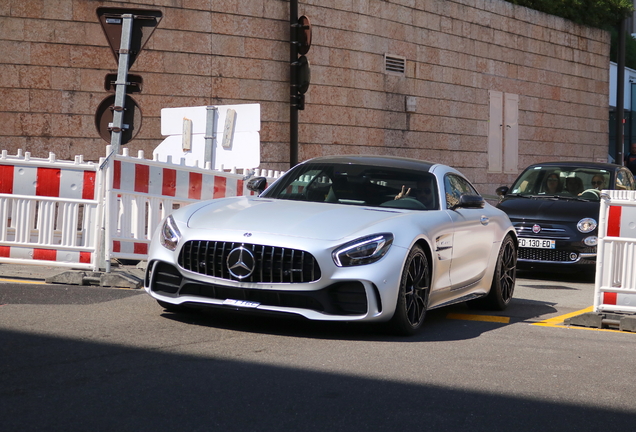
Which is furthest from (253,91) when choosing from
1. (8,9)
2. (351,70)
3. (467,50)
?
(467,50)

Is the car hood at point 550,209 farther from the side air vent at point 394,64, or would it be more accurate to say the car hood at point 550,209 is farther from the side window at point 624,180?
the side air vent at point 394,64

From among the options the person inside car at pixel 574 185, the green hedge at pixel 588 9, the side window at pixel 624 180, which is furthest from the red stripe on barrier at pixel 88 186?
the green hedge at pixel 588 9

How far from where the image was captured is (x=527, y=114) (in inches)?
1096

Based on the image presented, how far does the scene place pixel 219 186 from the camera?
11.8m

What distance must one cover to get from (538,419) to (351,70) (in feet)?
55.2

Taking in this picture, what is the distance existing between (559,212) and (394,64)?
10.5 metres

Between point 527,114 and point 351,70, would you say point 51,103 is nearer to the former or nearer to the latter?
point 351,70

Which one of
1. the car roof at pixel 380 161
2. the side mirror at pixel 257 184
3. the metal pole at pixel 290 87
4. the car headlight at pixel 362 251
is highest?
the metal pole at pixel 290 87

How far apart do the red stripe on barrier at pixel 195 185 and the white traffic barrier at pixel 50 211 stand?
5.77 feet

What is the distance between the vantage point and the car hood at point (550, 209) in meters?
12.3

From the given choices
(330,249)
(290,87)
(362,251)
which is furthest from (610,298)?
(290,87)

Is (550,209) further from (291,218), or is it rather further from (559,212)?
(291,218)

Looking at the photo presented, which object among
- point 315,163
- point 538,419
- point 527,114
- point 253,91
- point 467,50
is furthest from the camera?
point 527,114

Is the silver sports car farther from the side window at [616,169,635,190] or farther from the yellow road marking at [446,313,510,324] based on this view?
the side window at [616,169,635,190]
